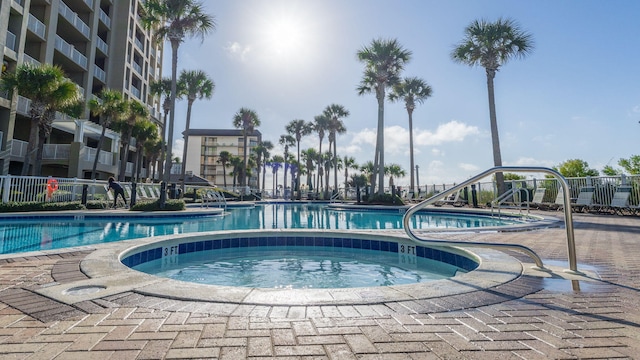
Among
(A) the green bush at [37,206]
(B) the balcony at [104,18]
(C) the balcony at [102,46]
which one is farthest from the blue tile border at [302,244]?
(B) the balcony at [104,18]

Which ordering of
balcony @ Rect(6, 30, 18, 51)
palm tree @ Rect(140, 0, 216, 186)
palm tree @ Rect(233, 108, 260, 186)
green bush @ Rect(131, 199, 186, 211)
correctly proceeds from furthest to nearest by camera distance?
palm tree @ Rect(233, 108, 260, 186)
palm tree @ Rect(140, 0, 216, 186)
balcony @ Rect(6, 30, 18, 51)
green bush @ Rect(131, 199, 186, 211)

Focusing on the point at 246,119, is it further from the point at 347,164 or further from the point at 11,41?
the point at 347,164

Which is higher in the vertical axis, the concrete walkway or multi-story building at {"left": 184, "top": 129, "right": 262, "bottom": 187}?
multi-story building at {"left": 184, "top": 129, "right": 262, "bottom": 187}

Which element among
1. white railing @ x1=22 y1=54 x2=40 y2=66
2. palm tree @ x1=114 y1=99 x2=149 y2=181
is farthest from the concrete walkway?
palm tree @ x1=114 y1=99 x2=149 y2=181

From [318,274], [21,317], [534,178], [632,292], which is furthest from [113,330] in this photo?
[534,178]

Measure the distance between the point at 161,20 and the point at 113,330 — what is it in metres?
20.2

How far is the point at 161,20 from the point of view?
17422mm

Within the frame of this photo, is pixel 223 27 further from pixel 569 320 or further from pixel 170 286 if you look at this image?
pixel 569 320

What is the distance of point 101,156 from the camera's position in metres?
20.7

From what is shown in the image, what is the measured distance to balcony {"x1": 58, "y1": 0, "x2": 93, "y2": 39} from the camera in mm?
18781

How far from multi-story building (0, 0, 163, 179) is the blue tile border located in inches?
639

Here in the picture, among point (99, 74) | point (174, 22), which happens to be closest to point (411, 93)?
point (174, 22)

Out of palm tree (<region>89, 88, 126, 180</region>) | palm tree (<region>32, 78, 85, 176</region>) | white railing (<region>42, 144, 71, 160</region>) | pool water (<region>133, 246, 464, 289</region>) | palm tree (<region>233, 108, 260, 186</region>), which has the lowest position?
pool water (<region>133, 246, 464, 289</region>)

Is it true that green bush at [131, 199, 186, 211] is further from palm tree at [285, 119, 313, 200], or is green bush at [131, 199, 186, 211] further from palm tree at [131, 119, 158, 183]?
palm tree at [285, 119, 313, 200]
